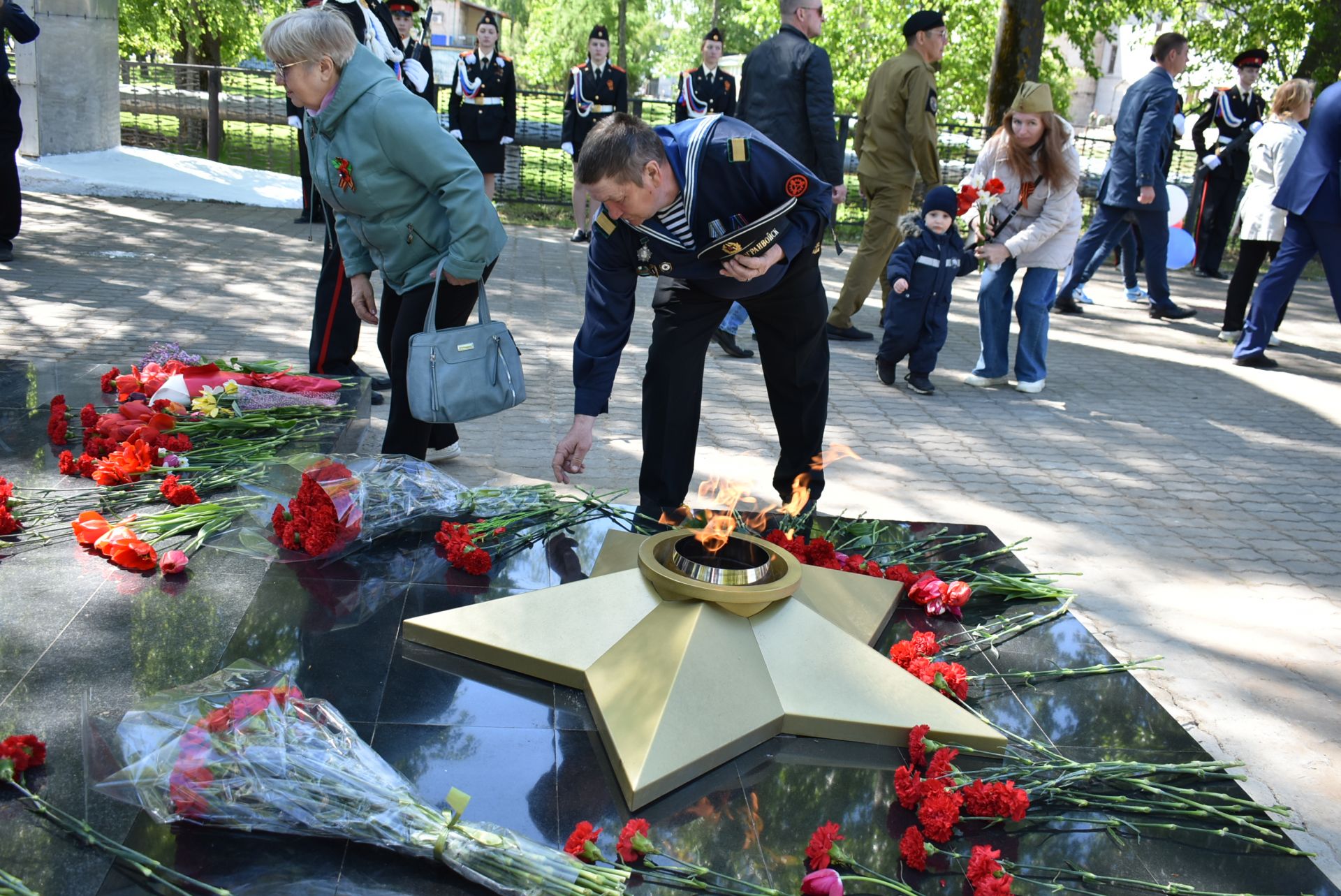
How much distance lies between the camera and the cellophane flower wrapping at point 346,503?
343 centimetres

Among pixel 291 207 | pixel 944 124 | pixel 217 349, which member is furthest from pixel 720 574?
pixel 944 124

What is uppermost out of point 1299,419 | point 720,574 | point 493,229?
point 493,229

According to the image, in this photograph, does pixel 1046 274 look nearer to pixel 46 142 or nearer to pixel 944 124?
pixel 944 124

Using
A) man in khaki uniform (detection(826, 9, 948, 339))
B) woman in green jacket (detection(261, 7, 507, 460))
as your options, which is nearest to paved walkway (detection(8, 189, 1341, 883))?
man in khaki uniform (detection(826, 9, 948, 339))

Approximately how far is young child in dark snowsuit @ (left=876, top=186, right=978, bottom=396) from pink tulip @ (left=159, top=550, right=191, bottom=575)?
15.5 ft

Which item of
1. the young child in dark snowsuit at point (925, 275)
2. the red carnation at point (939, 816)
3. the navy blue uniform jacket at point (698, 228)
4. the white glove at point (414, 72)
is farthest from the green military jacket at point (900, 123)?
the red carnation at point (939, 816)

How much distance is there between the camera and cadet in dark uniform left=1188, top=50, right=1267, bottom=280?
11664 mm

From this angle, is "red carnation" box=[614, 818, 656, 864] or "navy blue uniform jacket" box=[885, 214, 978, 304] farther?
A: "navy blue uniform jacket" box=[885, 214, 978, 304]

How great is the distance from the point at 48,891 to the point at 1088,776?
7.09ft

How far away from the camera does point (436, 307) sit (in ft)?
13.2

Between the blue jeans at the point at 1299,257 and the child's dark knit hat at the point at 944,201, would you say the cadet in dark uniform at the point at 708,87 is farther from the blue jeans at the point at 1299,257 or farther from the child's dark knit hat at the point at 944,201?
the blue jeans at the point at 1299,257

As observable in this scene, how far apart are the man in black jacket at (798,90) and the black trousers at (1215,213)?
6.64 meters

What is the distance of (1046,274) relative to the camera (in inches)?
274

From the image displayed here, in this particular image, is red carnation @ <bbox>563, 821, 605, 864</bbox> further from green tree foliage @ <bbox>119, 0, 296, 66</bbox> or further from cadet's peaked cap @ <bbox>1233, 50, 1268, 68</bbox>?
green tree foliage @ <bbox>119, 0, 296, 66</bbox>
